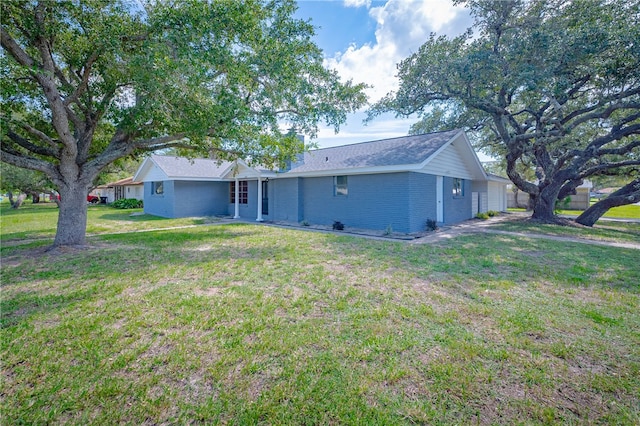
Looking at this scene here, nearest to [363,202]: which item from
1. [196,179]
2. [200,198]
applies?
[196,179]

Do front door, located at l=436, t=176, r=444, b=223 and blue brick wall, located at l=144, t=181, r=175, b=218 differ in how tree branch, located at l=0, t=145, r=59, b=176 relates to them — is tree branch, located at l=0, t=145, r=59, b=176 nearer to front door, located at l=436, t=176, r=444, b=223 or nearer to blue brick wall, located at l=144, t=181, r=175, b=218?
blue brick wall, located at l=144, t=181, r=175, b=218

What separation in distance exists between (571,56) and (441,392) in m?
13.2

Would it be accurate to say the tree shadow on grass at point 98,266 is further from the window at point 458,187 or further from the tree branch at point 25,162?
the window at point 458,187

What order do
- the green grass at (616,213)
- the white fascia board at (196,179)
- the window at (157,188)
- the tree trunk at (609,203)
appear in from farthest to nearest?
1. the window at (157,188)
2. the green grass at (616,213)
3. the white fascia board at (196,179)
4. the tree trunk at (609,203)

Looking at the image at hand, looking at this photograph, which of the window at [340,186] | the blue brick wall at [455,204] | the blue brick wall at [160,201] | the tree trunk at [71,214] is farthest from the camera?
the blue brick wall at [160,201]

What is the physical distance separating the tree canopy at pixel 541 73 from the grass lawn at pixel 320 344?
8469mm

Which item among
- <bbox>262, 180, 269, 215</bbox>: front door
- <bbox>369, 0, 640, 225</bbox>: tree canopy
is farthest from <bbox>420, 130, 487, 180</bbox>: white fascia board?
<bbox>262, 180, 269, 215</bbox>: front door

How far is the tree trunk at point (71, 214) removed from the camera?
25.4 feet

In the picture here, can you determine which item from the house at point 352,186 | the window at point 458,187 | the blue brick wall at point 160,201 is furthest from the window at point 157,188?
the window at point 458,187

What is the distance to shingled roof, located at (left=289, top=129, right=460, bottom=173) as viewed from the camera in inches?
435

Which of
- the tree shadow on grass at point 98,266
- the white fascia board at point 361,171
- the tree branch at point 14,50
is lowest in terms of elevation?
the tree shadow on grass at point 98,266

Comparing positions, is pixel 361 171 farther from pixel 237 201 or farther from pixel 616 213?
pixel 616 213

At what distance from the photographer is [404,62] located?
46.5 feet

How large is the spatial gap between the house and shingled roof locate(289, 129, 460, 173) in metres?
0.04
